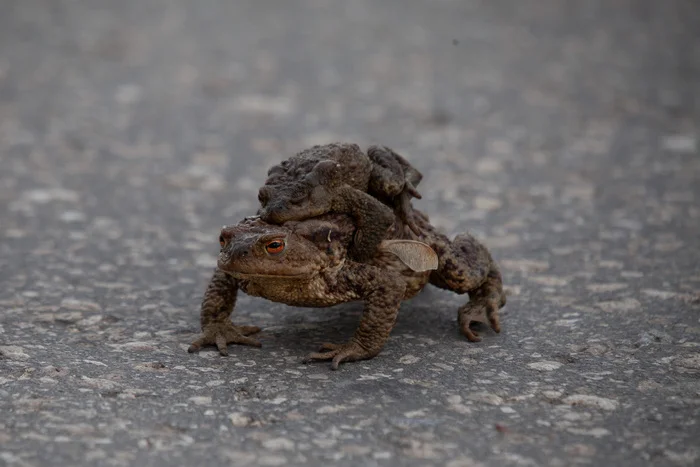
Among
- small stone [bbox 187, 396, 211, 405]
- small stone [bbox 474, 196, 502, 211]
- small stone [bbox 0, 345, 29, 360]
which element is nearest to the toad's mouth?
small stone [bbox 187, 396, 211, 405]

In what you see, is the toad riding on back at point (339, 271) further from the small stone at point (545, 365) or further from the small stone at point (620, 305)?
the small stone at point (620, 305)

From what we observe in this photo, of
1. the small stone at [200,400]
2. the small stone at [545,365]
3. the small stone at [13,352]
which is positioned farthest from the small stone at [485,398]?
the small stone at [13,352]

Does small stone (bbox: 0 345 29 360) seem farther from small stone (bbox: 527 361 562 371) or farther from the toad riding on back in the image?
small stone (bbox: 527 361 562 371)

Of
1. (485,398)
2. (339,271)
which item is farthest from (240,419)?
(485,398)

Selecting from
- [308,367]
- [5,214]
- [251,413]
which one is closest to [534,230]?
[308,367]

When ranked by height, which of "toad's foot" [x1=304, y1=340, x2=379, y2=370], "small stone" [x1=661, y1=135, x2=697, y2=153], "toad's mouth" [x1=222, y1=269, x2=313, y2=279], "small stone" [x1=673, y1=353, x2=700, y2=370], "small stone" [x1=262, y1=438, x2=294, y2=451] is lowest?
"small stone" [x1=262, y1=438, x2=294, y2=451]
